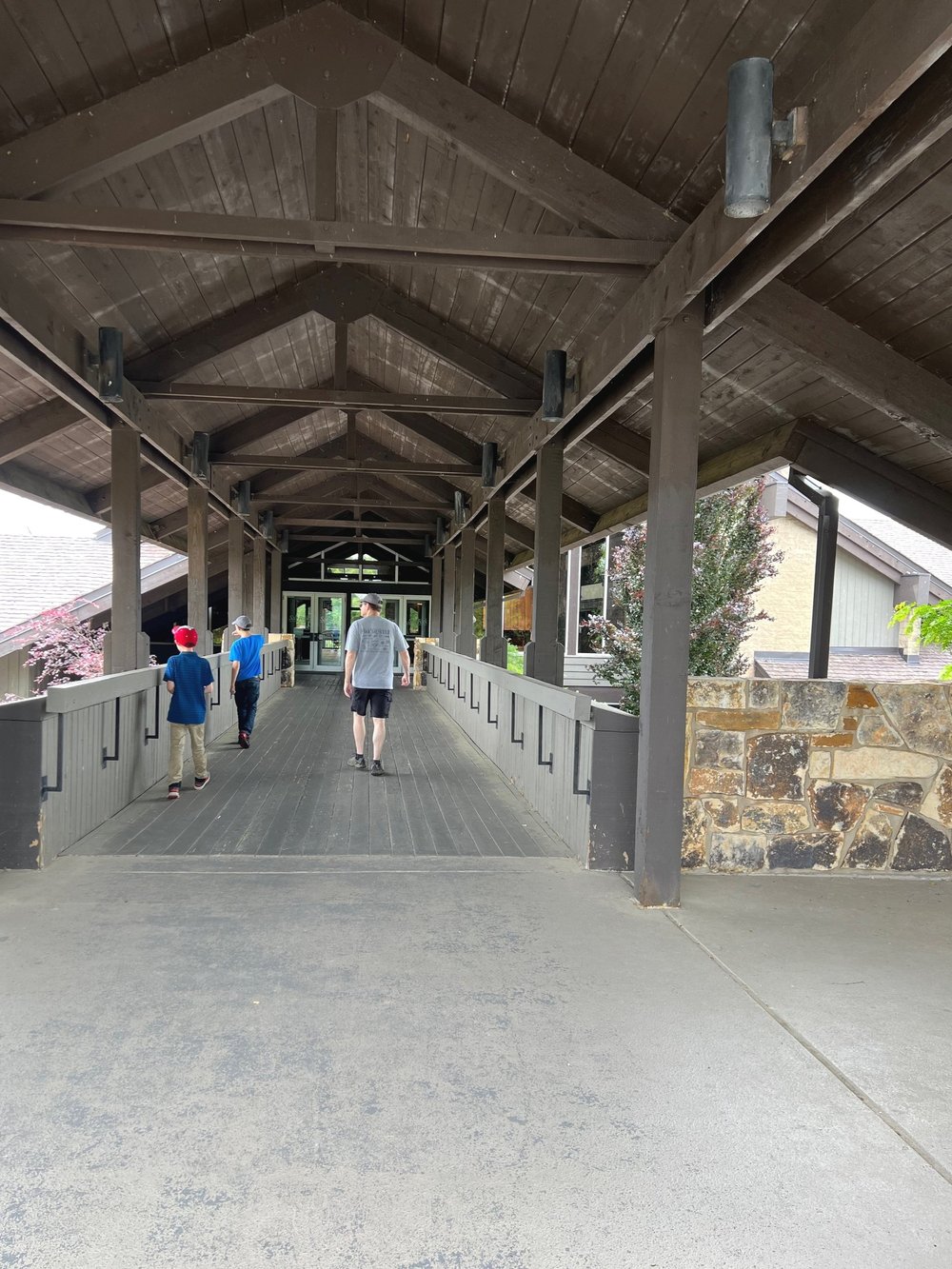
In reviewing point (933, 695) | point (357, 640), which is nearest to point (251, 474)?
point (357, 640)

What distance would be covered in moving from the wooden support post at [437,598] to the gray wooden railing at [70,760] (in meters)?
13.6

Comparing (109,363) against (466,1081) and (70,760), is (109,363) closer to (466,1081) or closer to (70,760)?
(70,760)

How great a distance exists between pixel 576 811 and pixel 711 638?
516cm

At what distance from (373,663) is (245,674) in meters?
2.23

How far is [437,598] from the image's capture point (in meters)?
20.5

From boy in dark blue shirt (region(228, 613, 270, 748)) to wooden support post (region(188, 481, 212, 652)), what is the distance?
4.98 feet

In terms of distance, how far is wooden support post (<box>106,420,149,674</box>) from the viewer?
22.8ft

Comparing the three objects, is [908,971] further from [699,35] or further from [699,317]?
[699,35]

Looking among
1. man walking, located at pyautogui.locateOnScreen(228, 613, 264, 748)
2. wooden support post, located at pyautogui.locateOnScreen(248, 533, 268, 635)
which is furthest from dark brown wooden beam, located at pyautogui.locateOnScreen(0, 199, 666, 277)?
wooden support post, located at pyautogui.locateOnScreen(248, 533, 268, 635)

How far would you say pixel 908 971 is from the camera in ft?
10.7

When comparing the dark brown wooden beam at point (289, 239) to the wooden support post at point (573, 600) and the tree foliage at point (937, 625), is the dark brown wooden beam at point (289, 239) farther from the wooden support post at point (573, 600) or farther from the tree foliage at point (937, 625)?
the wooden support post at point (573, 600)

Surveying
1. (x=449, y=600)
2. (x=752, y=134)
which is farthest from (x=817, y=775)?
(x=449, y=600)

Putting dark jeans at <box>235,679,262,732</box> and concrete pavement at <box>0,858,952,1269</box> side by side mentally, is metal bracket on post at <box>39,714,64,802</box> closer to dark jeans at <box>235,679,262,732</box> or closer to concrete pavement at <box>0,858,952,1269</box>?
concrete pavement at <box>0,858,952,1269</box>

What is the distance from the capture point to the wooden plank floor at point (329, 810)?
16.1ft
